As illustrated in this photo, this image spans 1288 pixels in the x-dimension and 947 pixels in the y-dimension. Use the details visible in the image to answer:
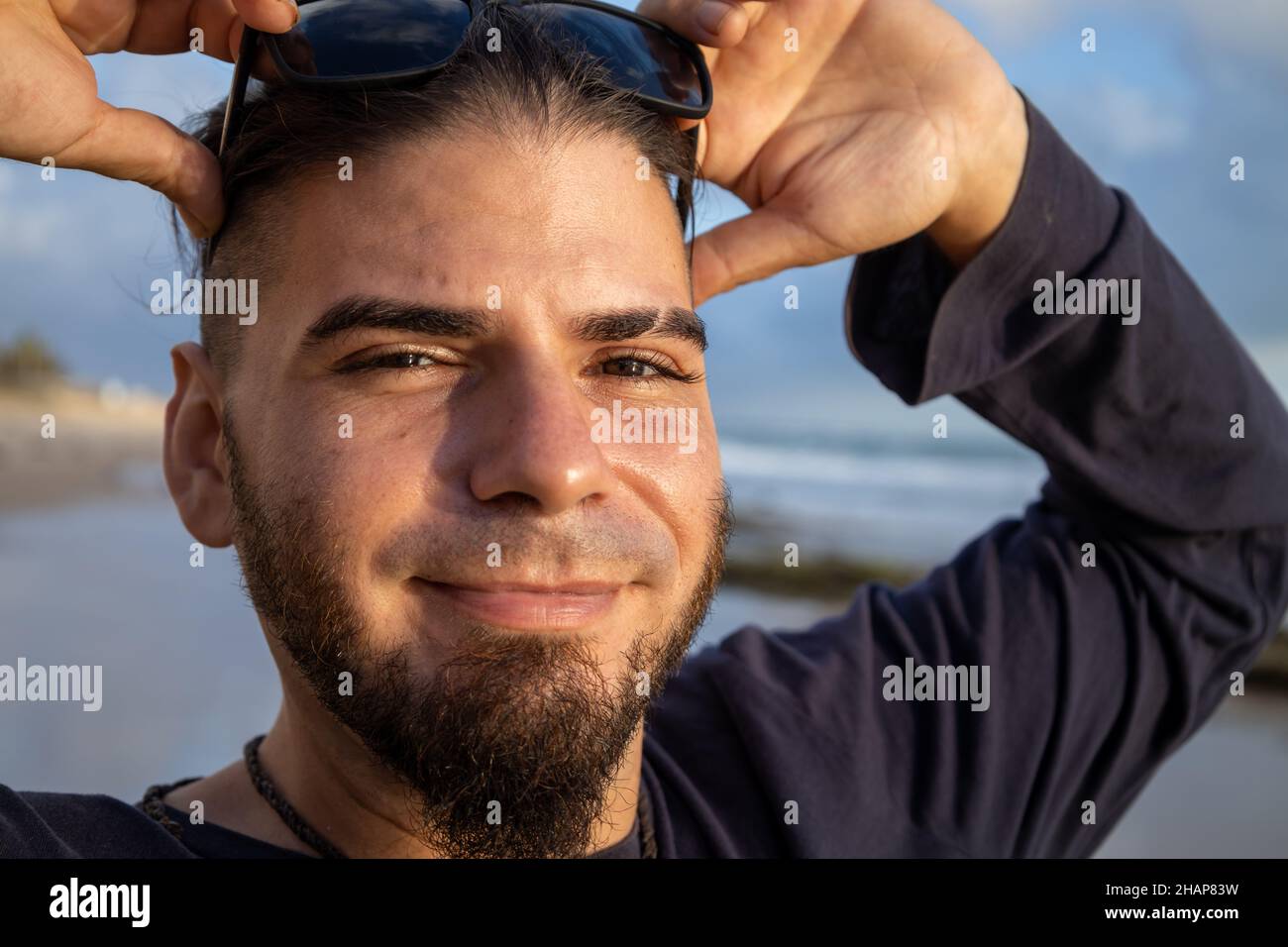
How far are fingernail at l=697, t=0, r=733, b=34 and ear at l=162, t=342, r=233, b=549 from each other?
1.25m

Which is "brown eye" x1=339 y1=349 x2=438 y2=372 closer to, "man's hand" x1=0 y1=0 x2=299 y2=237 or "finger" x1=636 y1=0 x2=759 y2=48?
"man's hand" x1=0 y1=0 x2=299 y2=237

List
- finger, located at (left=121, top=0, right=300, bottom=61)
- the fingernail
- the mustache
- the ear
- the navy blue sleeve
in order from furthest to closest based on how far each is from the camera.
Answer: the navy blue sleeve
the ear
the fingernail
finger, located at (left=121, top=0, right=300, bottom=61)
the mustache

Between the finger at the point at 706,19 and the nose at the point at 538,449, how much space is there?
81 cm

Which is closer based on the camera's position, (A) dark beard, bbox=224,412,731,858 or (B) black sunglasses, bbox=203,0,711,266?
(A) dark beard, bbox=224,412,731,858

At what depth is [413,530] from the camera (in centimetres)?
171

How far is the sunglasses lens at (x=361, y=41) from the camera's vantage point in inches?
73.6

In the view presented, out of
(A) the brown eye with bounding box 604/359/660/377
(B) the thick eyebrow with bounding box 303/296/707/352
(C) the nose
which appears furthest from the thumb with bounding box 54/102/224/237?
(A) the brown eye with bounding box 604/359/660/377

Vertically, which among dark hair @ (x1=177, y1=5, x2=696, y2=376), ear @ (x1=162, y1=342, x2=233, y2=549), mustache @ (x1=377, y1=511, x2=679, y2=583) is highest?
dark hair @ (x1=177, y1=5, x2=696, y2=376)

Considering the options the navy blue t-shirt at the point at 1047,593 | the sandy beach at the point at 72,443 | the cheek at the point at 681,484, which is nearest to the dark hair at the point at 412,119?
the cheek at the point at 681,484

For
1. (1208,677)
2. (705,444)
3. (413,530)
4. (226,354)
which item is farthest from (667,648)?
(1208,677)

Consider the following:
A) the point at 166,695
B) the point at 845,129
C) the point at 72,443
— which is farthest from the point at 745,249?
the point at 72,443

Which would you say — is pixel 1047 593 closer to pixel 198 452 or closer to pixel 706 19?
pixel 706 19

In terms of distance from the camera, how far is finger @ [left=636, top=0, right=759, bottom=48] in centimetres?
200

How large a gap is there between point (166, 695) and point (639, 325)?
21.8 feet
